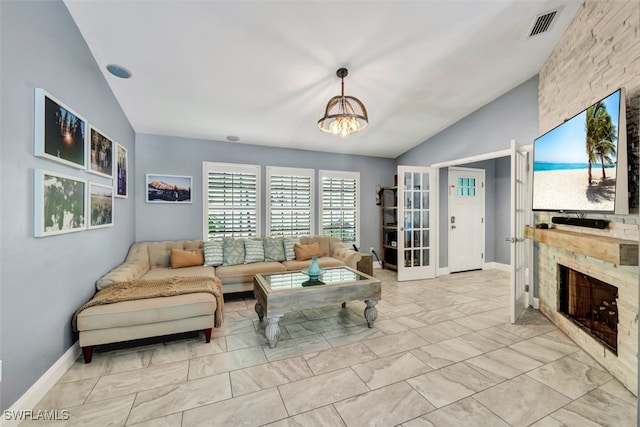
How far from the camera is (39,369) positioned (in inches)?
71.2

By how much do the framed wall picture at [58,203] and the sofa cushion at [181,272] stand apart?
3.87ft

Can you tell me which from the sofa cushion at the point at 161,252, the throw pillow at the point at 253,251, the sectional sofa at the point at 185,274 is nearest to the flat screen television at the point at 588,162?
the sectional sofa at the point at 185,274

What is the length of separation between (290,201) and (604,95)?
4.19 meters

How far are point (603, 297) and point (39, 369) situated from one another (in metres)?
4.55

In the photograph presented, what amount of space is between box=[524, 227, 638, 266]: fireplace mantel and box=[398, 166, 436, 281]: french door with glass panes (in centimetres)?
218

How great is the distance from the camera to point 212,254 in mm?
3973

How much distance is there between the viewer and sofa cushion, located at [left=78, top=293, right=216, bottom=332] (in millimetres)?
2178

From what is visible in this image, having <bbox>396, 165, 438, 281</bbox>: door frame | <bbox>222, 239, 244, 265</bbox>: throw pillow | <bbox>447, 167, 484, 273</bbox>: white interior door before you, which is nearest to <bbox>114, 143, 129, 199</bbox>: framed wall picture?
<bbox>222, 239, 244, 265</bbox>: throw pillow

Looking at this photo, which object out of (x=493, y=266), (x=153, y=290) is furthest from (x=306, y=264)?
(x=493, y=266)

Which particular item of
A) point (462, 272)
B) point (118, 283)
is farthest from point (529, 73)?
point (118, 283)

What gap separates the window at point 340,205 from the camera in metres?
5.37

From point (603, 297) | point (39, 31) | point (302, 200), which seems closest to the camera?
point (39, 31)

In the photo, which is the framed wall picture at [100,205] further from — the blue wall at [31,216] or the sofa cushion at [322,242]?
the sofa cushion at [322,242]

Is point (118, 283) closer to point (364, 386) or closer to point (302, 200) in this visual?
point (364, 386)
